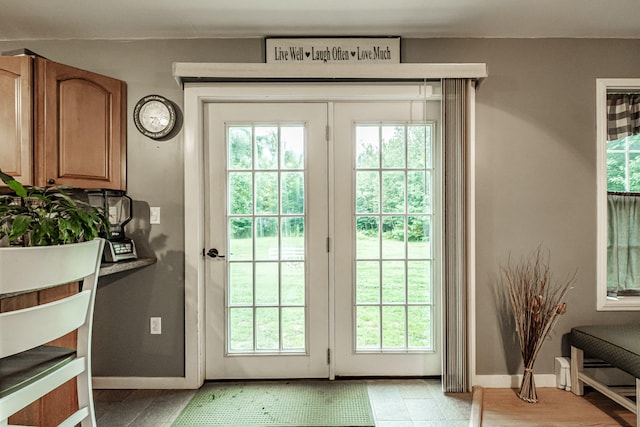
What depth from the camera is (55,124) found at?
→ 7.50 feet

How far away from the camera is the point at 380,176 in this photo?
2740mm

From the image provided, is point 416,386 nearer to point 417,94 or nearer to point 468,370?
point 468,370

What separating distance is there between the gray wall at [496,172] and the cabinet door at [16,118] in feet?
1.58

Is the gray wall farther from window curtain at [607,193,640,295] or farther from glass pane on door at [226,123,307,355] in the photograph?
glass pane on door at [226,123,307,355]

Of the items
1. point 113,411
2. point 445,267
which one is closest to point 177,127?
point 113,411

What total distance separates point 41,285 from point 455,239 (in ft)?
7.10

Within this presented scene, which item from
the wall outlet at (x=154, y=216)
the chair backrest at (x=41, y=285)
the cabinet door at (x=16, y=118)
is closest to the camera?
the chair backrest at (x=41, y=285)

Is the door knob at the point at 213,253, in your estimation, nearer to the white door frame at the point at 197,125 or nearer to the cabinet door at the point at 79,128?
the white door frame at the point at 197,125

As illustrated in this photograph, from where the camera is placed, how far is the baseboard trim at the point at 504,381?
8.63 feet

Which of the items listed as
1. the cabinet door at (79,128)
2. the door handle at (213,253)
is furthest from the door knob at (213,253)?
the cabinet door at (79,128)

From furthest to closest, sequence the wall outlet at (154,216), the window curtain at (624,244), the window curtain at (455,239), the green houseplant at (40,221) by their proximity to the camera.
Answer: the window curtain at (624,244)
the wall outlet at (154,216)
the window curtain at (455,239)
the green houseplant at (40,221)

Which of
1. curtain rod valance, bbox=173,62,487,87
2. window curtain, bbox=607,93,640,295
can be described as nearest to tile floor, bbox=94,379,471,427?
window curtain, bbox=607,93,640,295

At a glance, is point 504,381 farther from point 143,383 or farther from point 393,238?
point 143,383

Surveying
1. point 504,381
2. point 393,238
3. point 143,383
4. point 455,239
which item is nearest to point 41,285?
point 143,383
